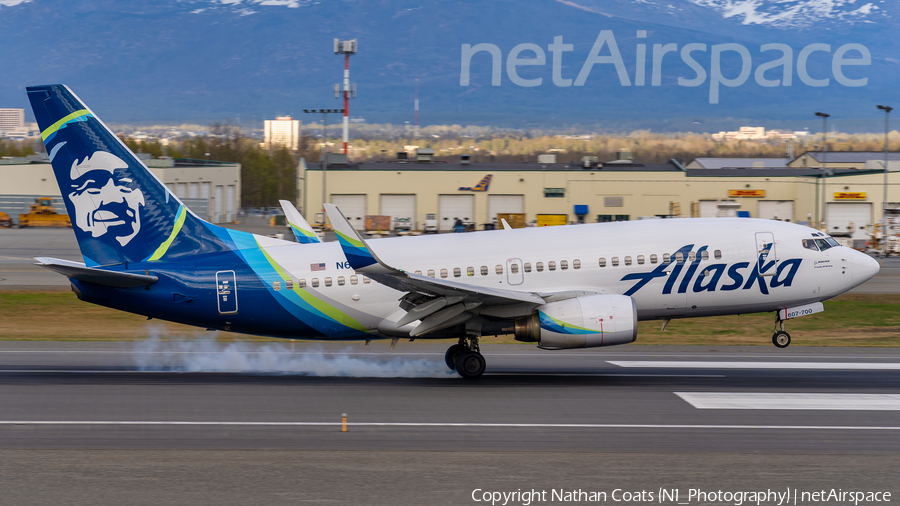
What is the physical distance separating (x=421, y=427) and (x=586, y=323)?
5820mm

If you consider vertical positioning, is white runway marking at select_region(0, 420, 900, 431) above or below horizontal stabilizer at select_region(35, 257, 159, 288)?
below

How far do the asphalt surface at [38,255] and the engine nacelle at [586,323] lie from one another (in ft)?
93.6

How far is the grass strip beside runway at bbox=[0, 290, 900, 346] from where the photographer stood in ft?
116

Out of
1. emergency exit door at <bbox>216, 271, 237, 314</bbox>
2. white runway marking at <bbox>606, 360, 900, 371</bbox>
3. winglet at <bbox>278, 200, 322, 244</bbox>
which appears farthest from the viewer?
white runway marking at <bbox>606, 360, 900, 371</bbox>

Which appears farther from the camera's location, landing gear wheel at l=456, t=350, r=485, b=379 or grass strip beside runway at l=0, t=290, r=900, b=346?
grass strip beside runway at l=0, t=290, r=900, b=346

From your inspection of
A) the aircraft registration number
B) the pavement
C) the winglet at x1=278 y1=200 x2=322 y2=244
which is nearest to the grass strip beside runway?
the pavement

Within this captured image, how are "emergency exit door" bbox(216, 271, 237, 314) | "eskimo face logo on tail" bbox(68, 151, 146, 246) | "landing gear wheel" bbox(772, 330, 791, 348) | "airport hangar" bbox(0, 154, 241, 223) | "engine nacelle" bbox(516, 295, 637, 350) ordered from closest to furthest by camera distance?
"engine nacelle" bbox(516, 295, 637, 350)
"emergency exit door" bbox(216, 271, 237, 314)
"eskimo face logo on tail" bbox(68, 151, 146, 246)
"landing gear wheel" bbox(772, 330, 791, 348)
"airport hangar" bbox(0, 154, 241, 223)

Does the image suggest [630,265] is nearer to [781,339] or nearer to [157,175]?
[781,339]

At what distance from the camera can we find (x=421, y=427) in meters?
18.4

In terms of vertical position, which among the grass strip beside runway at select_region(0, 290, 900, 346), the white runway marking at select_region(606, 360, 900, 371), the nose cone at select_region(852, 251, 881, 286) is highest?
the nose cone at select_region(852, 251, 881, 286)

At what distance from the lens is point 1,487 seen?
1405cm

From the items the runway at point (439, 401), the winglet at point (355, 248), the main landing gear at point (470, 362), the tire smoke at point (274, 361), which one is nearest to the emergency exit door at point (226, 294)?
the runway at point (439, 401)

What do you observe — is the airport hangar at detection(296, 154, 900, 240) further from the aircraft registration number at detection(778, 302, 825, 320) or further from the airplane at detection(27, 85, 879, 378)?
the airplane at detection(27, 85, 879, 378)

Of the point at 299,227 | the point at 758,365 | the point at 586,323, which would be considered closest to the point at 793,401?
the point at 586,323
